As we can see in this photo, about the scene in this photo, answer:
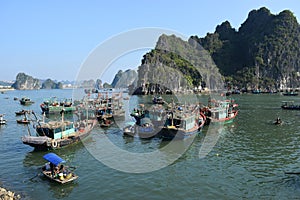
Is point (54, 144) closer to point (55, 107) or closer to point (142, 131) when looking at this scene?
point (142, 131)

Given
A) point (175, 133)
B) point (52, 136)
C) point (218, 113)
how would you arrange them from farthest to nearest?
point (218, 113)
point (175, 133)
point (52, 136)

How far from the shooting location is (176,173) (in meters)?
25.1

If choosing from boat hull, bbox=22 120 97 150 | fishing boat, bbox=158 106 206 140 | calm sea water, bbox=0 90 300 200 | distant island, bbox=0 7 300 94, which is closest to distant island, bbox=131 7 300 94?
distant island, bbox=0 7 300 94

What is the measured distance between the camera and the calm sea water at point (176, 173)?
20.8 m

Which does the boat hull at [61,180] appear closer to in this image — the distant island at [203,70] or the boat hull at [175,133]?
the boat hull at [175,133]

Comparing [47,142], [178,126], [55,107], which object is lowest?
[47,142]

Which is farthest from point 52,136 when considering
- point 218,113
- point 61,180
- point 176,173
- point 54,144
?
point 218,113

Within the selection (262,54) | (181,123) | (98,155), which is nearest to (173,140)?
(181,123)

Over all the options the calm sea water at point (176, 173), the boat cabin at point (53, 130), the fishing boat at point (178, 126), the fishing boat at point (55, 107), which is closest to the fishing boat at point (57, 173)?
the calm sea water at point (176, 173)

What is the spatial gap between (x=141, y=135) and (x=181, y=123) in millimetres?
6265

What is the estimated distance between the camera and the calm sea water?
20797mm

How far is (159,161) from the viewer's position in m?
28.5

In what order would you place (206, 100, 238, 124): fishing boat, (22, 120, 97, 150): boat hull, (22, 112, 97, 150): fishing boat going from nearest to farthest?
(22, 120, 97, 150): boat hull → (22, 112, 97, 150): fishing boat → (206, 100, 238, 124): fishing boat

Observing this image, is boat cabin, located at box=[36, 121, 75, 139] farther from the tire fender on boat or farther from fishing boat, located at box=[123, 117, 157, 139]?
fishing boat, located at box=[123, 117, 157, 139]
